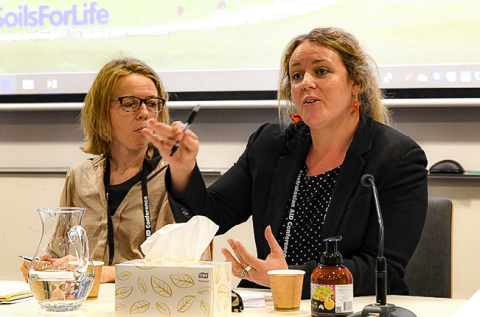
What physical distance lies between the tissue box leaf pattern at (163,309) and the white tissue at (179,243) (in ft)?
0.31

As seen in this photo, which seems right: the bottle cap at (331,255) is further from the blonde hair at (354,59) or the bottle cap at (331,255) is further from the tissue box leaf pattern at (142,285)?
the blonde hair at (354,59)

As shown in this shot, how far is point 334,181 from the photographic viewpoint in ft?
5.70

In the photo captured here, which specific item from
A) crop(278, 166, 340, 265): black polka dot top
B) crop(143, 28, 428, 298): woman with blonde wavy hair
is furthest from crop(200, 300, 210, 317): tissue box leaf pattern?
crop(278, 166, 340, 265): black polka dot top

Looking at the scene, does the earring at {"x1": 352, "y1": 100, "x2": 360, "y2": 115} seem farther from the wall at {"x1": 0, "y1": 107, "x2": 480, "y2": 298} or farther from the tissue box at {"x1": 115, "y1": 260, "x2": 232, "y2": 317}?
the tissue box at {"x1": 115, "y1": 260, "x2": 232, "y2": 317}

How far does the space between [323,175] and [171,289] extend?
0.88 m

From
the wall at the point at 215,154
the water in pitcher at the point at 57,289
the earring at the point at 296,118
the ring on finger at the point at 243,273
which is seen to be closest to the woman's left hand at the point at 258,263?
the ring on finger at the point at 243,273

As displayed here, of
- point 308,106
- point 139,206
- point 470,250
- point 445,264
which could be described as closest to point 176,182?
point 139,206

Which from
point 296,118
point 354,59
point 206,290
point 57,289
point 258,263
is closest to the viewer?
point 206,290

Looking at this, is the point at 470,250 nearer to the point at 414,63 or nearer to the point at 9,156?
the point at 414,63

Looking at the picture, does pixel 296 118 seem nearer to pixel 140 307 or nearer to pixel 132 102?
pixel 132 102

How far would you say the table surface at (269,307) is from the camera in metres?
1.10

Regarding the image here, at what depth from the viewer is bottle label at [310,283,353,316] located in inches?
39.7

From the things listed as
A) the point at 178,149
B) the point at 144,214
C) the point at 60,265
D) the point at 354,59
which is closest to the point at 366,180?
the point at 178,149

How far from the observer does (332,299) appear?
1010mm
